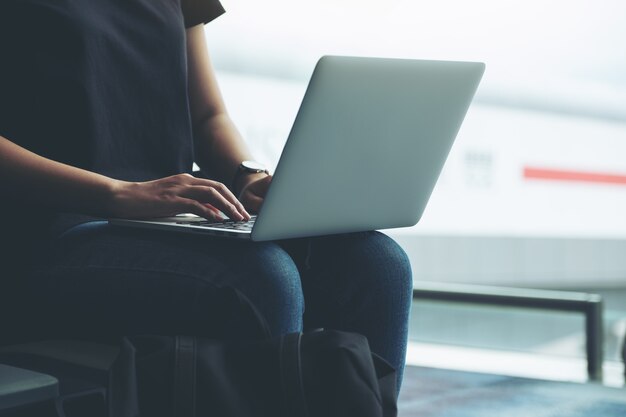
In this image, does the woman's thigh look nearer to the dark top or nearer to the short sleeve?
the dark top

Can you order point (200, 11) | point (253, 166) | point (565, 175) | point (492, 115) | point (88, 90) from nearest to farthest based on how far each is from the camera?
point (88, 90)
point (253, 166)
point (200, 11)
point (492, 115)
point (565, 175)

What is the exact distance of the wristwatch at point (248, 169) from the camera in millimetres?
853

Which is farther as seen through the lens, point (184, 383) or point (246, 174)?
point (246, 174)

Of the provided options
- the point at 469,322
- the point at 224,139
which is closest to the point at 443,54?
the point at 469,322

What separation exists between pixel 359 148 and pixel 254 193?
0.19 metres

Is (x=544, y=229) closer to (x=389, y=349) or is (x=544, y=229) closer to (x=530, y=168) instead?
(x=530, y=168)

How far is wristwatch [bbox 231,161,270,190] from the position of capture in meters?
0.85

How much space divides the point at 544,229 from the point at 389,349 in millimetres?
2667

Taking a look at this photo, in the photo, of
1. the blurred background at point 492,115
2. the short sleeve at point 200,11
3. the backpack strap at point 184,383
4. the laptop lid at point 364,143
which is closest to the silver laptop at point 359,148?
the laptop lid at point 364,143

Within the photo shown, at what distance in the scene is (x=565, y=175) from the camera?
3082 mm

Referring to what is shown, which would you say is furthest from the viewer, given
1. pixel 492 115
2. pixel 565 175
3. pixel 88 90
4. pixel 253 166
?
pixel 565 175

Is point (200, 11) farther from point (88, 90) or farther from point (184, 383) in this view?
point (184, 383)

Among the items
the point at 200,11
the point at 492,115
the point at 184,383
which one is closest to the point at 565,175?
the point at 492,115

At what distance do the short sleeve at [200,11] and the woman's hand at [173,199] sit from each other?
39 cm
